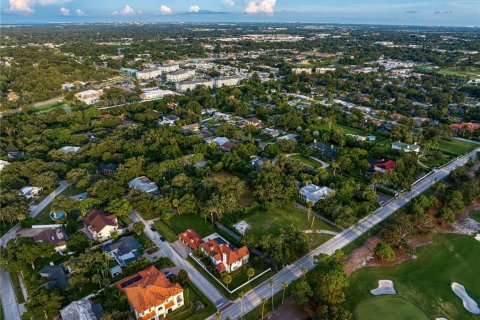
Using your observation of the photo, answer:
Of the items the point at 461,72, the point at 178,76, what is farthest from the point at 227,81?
the point at 461,72

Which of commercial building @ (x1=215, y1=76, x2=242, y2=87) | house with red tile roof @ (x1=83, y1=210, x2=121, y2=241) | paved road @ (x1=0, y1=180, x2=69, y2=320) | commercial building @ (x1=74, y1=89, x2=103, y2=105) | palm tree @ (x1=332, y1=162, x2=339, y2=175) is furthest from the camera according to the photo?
commercial building @ (x1=215, y1=76, x2=242, y2=87)

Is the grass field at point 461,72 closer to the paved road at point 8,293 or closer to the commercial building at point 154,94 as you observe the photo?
the commercial building at point 154,94

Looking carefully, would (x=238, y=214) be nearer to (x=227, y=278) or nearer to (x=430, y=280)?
(x=227, y=278)

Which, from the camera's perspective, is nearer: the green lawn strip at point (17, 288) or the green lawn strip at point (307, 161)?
the green lawn strip at point (17, 288)

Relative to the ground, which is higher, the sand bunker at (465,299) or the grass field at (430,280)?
the grass field at (430,280)

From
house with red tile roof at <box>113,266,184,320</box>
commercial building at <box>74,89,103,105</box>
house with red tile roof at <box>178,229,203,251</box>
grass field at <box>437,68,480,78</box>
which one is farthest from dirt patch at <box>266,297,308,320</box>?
grass field at <box>437,68,480,78</box>

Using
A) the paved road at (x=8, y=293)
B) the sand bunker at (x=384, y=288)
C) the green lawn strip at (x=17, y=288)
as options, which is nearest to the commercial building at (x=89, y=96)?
the paved road at (x=8, y=293)

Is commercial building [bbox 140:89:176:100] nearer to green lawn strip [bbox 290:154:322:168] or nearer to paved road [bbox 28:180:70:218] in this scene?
paved road [bbox 28:180:70:218]
